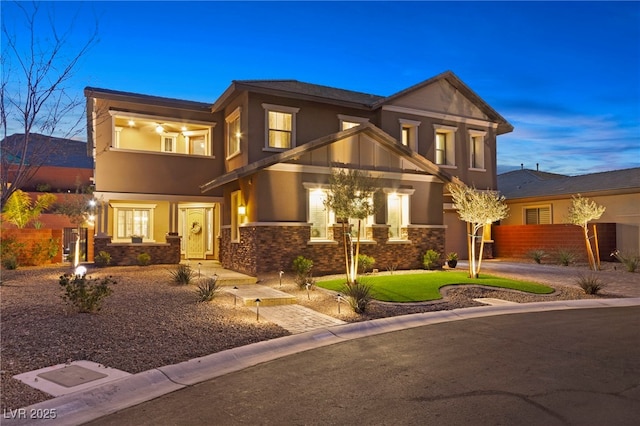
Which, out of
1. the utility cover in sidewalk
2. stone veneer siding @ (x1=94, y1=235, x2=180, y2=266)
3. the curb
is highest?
stone veneer siding @ (x1=94, y1=235, x2=180, y2=266)

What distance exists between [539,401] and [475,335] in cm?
352

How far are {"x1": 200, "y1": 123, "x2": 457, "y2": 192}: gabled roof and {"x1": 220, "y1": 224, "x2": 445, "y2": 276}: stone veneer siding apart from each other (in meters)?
1.97

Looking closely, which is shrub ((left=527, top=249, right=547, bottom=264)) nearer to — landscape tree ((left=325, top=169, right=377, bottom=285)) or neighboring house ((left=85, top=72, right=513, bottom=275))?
neighboring house ((left=85, top=72, right=513, bottom=275))

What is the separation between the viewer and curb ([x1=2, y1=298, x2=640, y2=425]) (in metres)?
5.08

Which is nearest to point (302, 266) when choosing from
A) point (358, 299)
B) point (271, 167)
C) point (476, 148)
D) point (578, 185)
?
point (271, 167)

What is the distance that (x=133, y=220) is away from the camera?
70.1 feet

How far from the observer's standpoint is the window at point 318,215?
1753 cm

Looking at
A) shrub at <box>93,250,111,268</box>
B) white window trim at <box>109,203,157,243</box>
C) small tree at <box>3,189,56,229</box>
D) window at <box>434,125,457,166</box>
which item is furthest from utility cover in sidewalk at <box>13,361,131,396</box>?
window at <box>434,125,457,166</box>

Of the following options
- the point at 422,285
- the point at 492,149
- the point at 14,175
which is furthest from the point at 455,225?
the point at 14,175

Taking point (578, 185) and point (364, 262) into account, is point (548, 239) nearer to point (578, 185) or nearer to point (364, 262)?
point (578, 185)

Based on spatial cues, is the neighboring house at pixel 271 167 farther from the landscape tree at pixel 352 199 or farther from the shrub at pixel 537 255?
the shrub at pixel 537 255

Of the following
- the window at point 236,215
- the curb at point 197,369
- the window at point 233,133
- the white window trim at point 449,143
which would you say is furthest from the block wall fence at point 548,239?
the window at point 233,133

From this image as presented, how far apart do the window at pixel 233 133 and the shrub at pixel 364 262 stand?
6.99 metres

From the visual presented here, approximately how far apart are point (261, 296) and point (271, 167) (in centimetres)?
585
